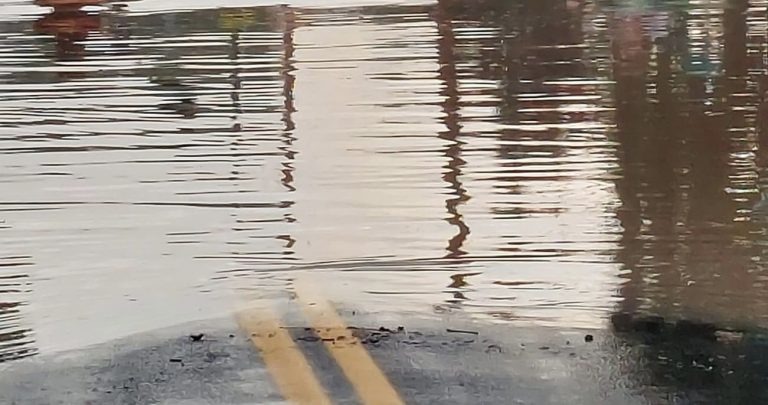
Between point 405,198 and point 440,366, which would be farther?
point 405,198

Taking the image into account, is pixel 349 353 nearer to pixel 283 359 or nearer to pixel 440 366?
pixel 283 359

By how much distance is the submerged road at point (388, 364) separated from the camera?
3.58m

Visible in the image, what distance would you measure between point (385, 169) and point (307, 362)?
180 centimetres

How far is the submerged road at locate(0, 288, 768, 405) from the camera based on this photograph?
11.7 ft

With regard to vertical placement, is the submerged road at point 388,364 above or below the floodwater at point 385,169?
below

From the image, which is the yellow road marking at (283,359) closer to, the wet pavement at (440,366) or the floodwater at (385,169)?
the wet pavement at (440,366)

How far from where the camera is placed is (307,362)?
378 cm

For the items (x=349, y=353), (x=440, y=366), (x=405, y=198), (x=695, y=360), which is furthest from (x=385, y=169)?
(x=695, y=360)

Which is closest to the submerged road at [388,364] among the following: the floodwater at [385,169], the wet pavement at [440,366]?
the wet pavement at [440,366]

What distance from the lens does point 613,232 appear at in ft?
15.7

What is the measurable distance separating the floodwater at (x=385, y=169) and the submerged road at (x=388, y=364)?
15cm

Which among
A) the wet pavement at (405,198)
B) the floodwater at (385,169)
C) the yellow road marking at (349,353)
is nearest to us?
the yellow road marking at (349,353)

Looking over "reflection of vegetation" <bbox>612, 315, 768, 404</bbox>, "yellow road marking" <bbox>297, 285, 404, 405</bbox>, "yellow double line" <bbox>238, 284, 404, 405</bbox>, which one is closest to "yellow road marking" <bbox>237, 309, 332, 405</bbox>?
"yellow double line" <bbox>238, 284, 404, 405</bbox>

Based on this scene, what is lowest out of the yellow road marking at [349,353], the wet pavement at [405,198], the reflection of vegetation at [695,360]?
the reflection of vegetation at [695,360]
